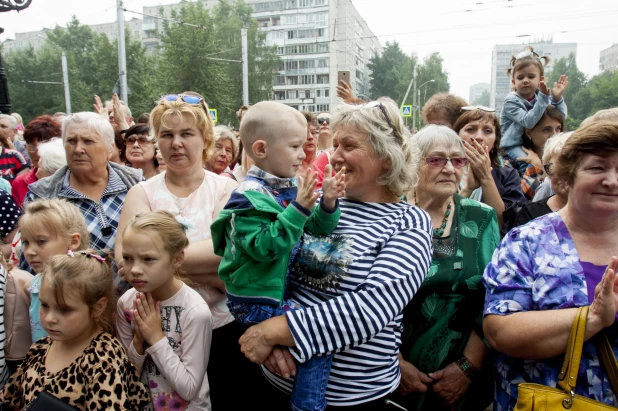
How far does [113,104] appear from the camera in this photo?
594 centimetres

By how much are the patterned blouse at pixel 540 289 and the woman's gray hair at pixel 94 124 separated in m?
2.73

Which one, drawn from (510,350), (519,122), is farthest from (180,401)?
(519,122)

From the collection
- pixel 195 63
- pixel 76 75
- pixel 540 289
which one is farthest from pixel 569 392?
pixel 76 75

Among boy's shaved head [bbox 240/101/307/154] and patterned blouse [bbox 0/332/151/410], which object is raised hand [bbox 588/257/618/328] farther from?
patterned blouse [bbox 0/332/151/410]

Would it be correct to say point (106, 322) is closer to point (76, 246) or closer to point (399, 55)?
point (76, 246)

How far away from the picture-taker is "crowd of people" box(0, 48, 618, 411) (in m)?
1.76

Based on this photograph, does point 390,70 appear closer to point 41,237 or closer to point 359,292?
point 41,237

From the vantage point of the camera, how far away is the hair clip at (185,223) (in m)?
2.43

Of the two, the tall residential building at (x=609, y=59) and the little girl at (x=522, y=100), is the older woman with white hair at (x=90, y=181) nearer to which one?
the little girl at (x=522, y=100)

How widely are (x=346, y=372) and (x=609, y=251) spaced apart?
1.22m

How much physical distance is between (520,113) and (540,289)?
3.48m

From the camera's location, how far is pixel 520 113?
477 cm

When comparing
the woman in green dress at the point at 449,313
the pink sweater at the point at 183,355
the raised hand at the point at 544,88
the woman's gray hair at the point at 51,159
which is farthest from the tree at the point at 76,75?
the woman in green dress at the point at 449,313

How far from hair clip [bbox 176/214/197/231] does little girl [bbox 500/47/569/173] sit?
3.66 meters
